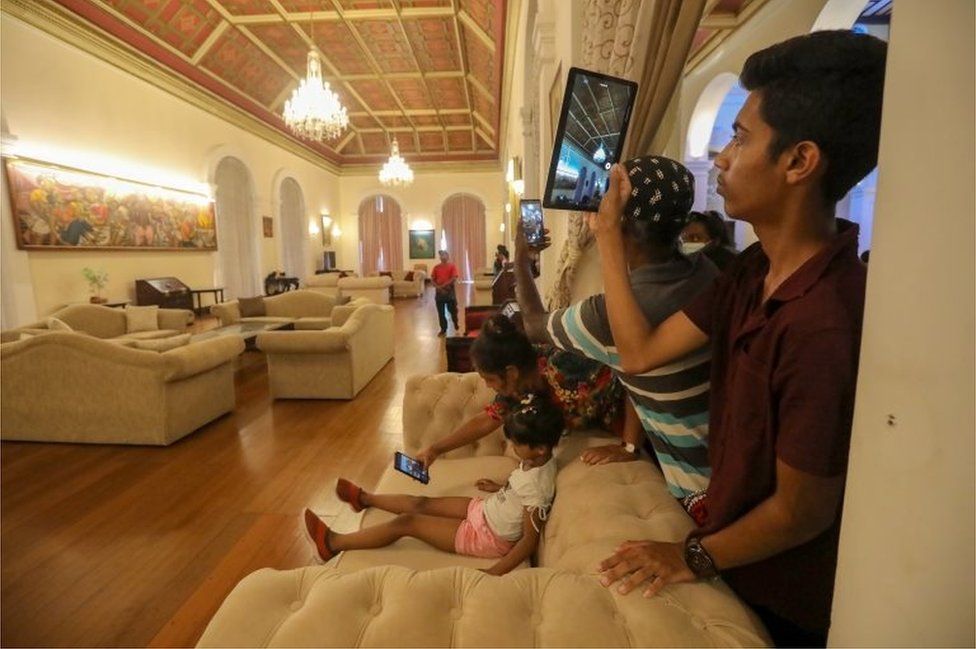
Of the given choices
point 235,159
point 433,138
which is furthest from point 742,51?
point 433,138

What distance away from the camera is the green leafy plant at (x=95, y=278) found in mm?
6744

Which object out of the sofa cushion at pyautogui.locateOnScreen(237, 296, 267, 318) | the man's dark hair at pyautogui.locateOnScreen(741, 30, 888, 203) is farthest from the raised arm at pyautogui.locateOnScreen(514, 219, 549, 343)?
the sofa cushion at pyautogui.locateOnScreen(237, 296, 267, 318)

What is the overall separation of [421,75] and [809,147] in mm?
11639

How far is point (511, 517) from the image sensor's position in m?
1.50

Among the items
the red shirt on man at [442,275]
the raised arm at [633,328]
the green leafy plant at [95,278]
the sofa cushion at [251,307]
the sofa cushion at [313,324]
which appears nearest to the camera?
the raised arm at [633,328]

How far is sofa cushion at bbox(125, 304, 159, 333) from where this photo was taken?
Answer: 623 centimetres

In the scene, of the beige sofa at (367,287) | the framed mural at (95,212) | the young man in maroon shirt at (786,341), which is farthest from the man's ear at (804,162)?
the beige sofa at (367,287)

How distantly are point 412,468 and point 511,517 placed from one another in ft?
1.86

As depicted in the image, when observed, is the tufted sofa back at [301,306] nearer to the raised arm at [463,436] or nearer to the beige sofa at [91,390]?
the beige sofa at [91,390]

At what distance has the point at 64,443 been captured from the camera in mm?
3396

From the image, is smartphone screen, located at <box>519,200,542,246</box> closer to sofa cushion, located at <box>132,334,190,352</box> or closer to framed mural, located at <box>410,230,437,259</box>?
sofa cushion, located at <box>132,334,190,352</box>

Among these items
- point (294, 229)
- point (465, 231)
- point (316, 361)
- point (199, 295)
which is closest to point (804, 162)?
point (316, 361)

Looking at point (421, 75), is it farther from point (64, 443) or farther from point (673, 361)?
point (673, 361)

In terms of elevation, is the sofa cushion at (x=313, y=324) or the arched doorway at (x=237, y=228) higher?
the arched doorway at (x=237, y=228)
